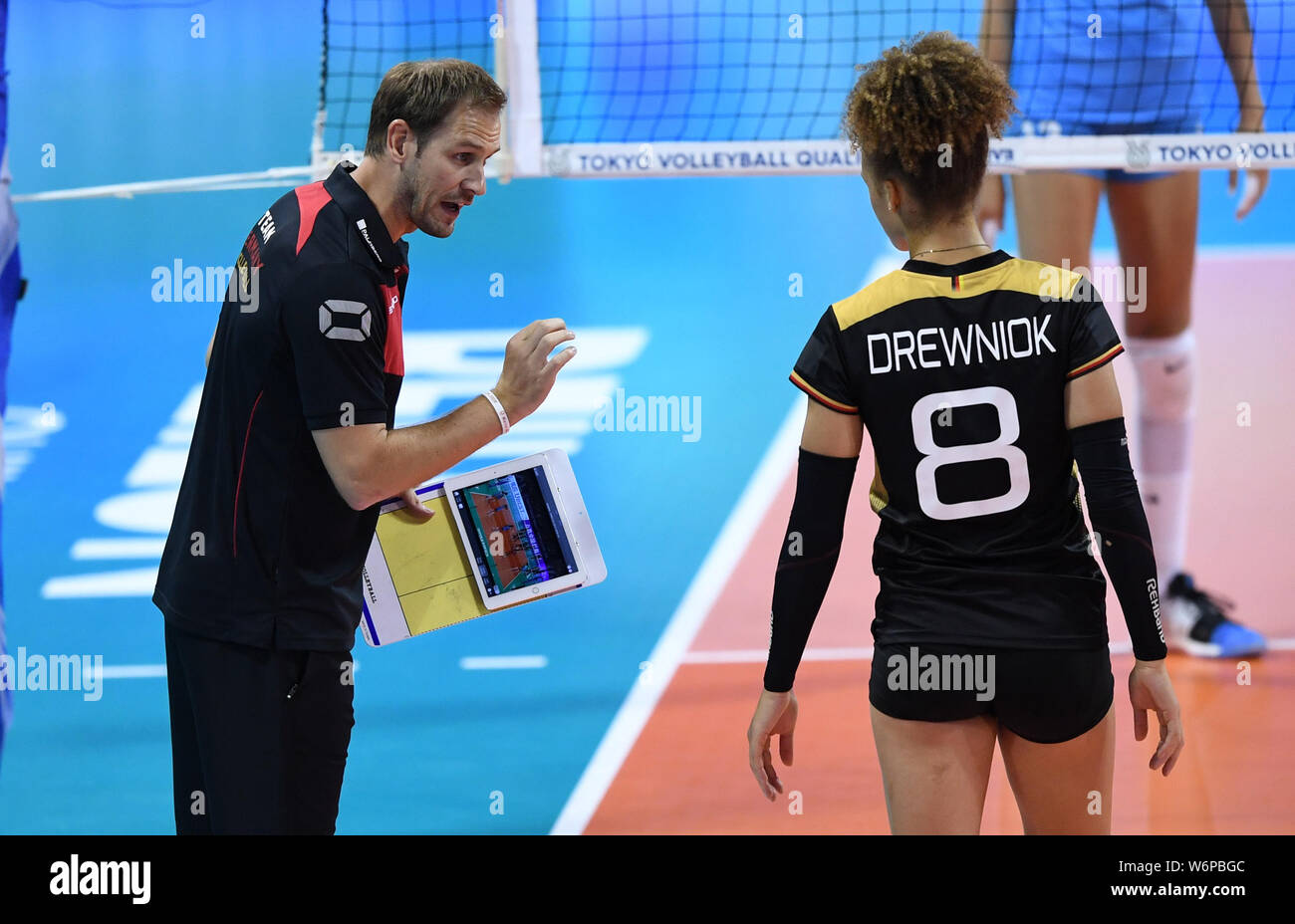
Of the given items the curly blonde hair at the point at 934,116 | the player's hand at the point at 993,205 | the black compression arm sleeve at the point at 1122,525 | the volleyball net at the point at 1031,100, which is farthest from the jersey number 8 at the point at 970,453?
the player's hand at the point at 993,205

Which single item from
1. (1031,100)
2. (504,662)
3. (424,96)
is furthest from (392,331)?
(1031,100)

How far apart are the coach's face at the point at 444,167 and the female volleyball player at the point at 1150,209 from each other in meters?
3.43

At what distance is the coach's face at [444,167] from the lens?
2.66 m

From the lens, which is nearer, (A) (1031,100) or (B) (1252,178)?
(B) (1252,178)

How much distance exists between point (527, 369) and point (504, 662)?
10.4 feet

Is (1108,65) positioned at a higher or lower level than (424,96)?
higher

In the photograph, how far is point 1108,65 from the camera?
615cm

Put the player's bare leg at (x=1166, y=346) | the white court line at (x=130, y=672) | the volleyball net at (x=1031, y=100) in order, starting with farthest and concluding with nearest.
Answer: the player's bare leg at (x=1166, y=346) < the white court line at (x=130, y=672) < the volleyball net at (x=1031, y=100)

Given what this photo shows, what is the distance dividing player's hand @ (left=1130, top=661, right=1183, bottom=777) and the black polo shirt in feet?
4.73

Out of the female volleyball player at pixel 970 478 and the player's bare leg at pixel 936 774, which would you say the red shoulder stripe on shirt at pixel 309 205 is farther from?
the player's bare leg at pixel 936 774

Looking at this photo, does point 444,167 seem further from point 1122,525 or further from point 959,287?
point 1122,525

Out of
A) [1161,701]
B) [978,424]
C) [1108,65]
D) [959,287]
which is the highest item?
[1108,65]

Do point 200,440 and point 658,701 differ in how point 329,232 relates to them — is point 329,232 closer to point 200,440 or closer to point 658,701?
point 200,440
